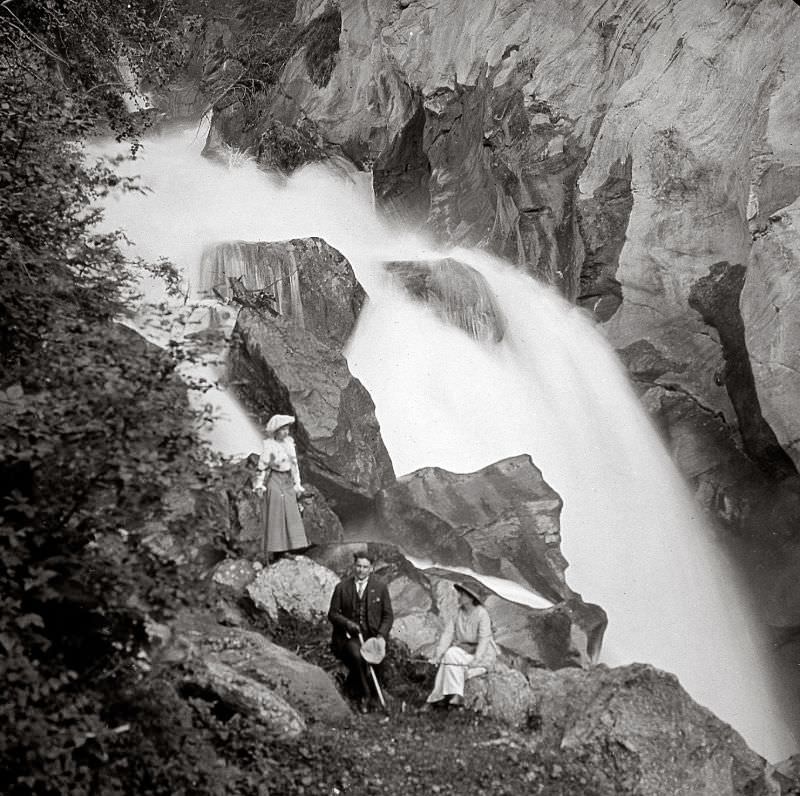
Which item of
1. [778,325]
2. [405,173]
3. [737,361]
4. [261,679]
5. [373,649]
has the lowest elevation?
[261,679]

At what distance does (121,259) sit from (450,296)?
12.1m

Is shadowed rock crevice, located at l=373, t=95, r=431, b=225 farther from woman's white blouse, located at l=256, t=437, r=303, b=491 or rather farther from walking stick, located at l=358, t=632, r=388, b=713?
walking stick, located at l=358, t=632, r=388, b=713

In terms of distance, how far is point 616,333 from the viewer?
20781mm

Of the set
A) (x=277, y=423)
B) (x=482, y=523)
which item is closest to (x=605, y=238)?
(x=482, y=523)

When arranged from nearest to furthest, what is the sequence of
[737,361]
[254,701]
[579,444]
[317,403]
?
[254,701] < [317,403] < [579,444] < [737,361]

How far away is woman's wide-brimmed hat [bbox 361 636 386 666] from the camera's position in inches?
333

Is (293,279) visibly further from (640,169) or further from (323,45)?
(323,45)

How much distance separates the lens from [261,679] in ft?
25.4

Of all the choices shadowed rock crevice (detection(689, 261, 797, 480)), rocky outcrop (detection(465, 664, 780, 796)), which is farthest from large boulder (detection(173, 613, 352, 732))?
shadowed rock crevice (detection(689, 261, 797, 480))

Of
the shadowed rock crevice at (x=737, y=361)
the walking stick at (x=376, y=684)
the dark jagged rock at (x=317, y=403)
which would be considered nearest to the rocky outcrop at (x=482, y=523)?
the dark jagged rock at (x=317, y=403)

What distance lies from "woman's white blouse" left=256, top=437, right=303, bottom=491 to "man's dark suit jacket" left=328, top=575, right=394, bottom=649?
8.10 ft

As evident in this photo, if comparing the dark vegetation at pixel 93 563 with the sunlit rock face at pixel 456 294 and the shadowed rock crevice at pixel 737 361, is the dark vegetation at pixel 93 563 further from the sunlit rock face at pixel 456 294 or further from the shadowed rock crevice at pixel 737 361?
the shadowed rock crevice at pixel 737 361

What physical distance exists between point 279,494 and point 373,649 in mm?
2886

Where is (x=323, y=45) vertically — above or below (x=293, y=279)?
above
